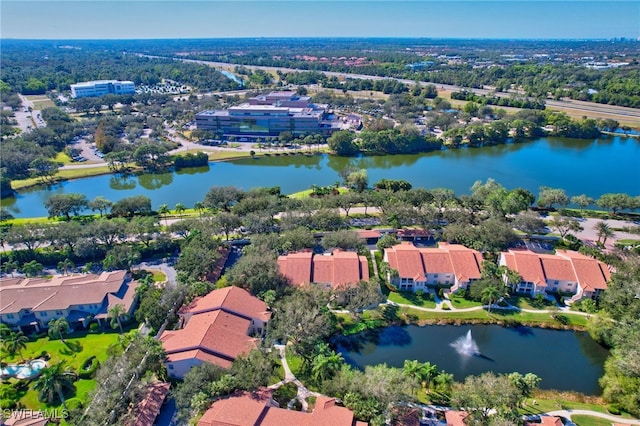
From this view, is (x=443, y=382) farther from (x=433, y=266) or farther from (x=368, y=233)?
(x=368, y=233)

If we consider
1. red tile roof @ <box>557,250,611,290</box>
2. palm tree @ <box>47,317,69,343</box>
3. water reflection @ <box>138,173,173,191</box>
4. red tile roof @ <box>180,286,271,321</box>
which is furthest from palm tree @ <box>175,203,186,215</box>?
red tile roof @ <box>557,250,611,290</box>

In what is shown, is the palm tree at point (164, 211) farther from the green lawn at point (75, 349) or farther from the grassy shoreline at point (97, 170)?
the grassy shoreline at point (97, 170)

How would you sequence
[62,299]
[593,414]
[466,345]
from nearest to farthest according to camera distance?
1. [593,414]
2. [466,345]
3. [62,299]

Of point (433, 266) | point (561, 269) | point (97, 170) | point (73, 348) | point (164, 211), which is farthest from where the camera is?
point (97, 170)

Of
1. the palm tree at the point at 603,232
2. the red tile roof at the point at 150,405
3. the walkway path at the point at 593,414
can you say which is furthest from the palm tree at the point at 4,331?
the palm tree at the point at 603,232

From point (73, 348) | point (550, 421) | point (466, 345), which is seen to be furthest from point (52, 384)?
point (550, 421)

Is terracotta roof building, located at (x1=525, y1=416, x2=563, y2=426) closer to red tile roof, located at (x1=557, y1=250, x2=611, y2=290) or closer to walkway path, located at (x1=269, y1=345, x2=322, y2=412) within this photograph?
walkway path, located at (x1=269, y1=345, x2=322, y2=412)

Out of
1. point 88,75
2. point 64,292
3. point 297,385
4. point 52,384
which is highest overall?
point 88,75
